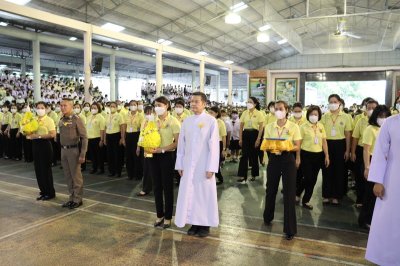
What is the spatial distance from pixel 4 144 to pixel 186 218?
28.1 feet

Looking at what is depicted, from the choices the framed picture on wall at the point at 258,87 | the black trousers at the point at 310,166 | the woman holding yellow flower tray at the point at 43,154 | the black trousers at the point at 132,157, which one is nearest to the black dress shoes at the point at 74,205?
the woman holding yellow flower tray at the point at 43,154

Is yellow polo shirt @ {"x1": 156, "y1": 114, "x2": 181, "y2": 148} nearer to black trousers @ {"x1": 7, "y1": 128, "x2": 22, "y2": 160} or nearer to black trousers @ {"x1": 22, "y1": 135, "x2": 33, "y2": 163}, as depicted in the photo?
black trousers @ {"x1": 22, "y1": 135, "x2": 33, "y2": 163}

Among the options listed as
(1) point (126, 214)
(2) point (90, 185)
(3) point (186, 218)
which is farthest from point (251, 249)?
(2) point (90, 185)

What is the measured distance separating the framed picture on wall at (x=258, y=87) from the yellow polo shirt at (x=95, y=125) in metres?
12.8

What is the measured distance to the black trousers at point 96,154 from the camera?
7.95 meters

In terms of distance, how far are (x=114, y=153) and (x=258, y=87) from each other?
13.3 metres

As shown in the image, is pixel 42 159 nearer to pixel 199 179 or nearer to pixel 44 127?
pixel 44 127

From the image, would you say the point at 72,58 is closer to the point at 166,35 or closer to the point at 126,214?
the point at 166,35

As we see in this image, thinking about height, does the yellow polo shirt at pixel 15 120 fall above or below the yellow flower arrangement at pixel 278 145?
above

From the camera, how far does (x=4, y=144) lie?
1034 centimetres

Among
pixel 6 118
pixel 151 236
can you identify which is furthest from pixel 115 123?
pixel 6 118

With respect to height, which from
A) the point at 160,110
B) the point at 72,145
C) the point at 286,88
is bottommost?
the point at 72,145

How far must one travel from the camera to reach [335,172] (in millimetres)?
5371

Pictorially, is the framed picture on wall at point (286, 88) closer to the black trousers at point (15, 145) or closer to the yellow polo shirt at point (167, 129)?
the black trousers at point (15, 145)
